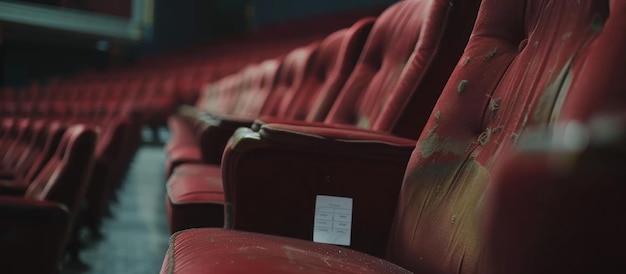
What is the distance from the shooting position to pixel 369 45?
36.6 inches

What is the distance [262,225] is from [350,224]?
7 centimetres

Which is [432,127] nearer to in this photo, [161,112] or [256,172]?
[256,172]

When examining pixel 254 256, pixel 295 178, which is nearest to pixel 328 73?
pixel 295 178

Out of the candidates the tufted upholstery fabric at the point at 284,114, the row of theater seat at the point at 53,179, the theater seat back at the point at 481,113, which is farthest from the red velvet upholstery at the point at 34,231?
the theater seat back at the point at 481,113

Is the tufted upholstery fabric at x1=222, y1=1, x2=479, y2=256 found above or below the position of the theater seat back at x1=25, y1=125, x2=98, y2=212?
above

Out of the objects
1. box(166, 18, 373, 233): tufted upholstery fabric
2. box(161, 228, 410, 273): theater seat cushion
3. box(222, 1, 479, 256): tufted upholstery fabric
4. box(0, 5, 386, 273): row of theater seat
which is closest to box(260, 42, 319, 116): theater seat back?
box(166, 18, 373, 233): tufted upholstery fabric

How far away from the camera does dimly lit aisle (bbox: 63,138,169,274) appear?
3.69ft

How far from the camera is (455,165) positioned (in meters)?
0.50

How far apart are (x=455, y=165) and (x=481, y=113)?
0.13 ft

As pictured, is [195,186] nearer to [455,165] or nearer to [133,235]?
[455,165]

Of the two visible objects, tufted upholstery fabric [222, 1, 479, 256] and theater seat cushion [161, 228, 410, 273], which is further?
tufted upholstery fabric [222, 1, 479, 256]

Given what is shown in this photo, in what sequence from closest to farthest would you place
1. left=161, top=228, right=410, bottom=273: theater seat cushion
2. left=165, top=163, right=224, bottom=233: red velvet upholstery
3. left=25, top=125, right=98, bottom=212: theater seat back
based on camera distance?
left=161, top=228, right=410, bottom=273: theater seat cushion
left=165, top=163, right=224, bottom=233: red velvet upholstery
left=25, top=125, right=98, bottom=212: theater seat back

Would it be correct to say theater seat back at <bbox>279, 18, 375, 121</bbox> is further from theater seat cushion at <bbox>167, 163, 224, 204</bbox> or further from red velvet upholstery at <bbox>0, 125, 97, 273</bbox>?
red velvet upholstery at <bbox>0, 125, 97, 273</bbox>

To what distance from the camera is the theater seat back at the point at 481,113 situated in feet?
1.31
